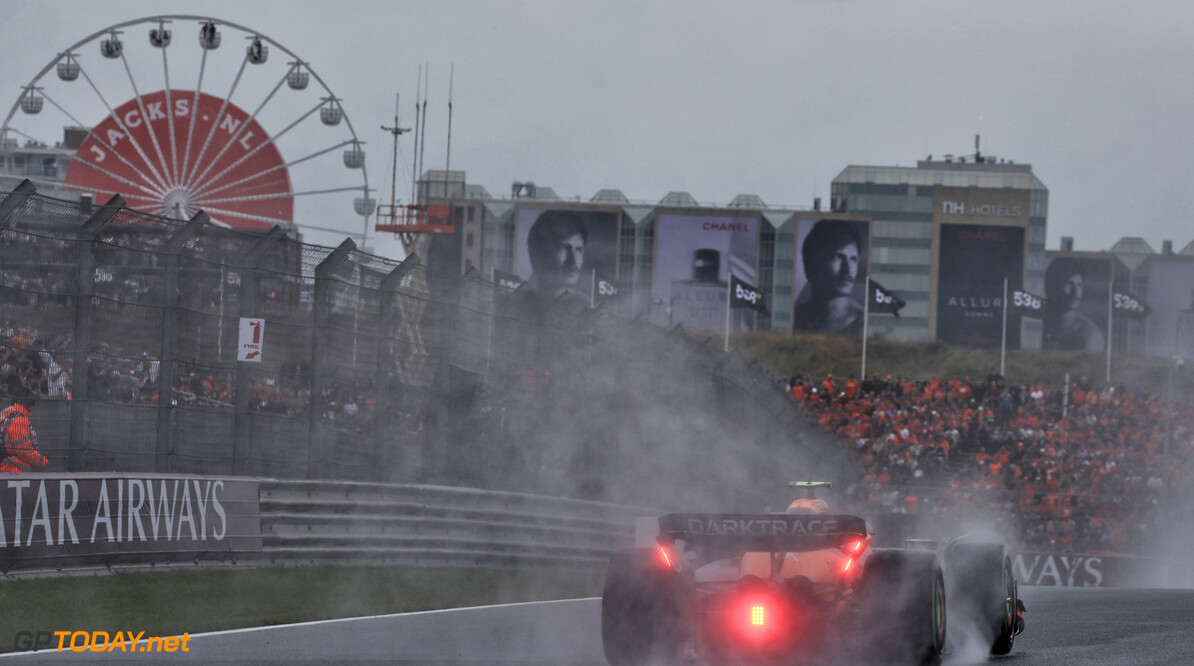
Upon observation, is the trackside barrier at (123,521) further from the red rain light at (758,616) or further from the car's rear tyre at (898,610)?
the car's rear tyre at (898,610)

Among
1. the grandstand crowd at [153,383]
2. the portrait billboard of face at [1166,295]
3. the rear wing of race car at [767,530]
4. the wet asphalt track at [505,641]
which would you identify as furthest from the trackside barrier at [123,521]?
the portrait billboard of face at [1166,295]

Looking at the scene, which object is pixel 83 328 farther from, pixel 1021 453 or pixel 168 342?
pixel 1021 453

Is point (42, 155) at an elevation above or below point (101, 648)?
above

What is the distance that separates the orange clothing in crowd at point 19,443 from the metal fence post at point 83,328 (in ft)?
1.15

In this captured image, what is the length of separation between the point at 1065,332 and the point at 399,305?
109m

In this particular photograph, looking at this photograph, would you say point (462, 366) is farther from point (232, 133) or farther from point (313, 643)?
point (232, 133)

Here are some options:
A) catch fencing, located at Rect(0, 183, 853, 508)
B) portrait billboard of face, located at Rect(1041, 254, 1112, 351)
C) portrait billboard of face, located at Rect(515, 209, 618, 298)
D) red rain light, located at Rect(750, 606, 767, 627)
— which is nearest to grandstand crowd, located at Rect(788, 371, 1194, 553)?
catch fencing, located at Rect(0, 183, 853, 508)

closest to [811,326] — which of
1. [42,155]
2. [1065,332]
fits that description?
[1065,332]

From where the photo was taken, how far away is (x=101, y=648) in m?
9.06

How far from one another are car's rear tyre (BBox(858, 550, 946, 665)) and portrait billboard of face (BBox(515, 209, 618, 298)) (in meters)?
96.7

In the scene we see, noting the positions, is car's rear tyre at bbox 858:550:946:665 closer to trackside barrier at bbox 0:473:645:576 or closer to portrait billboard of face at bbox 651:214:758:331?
trackside barrier at bbox 0:473:645:576

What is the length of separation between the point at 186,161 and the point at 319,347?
26787 mm

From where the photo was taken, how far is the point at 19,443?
12031 mm

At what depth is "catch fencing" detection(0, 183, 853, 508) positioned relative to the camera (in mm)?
12586
